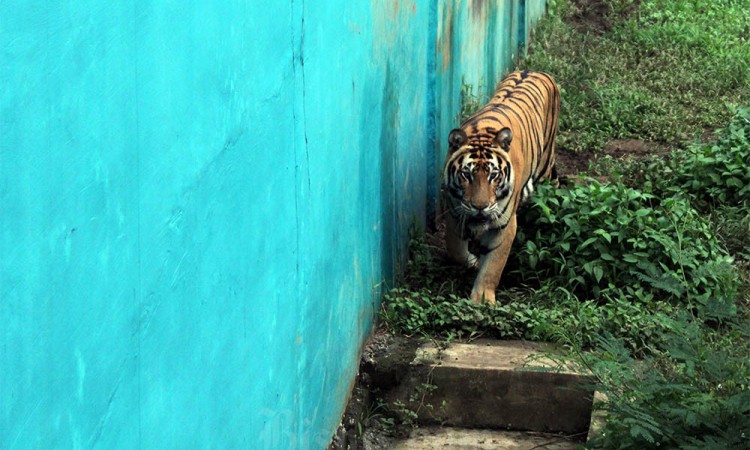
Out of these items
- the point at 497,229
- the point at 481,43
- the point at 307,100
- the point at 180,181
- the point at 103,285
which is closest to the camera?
the point at 103,285

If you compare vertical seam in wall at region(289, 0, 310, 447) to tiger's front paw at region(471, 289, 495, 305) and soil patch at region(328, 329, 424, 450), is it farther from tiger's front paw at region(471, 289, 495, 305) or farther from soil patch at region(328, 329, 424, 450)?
tiger's front paw at region(471, 289, 495, 305)

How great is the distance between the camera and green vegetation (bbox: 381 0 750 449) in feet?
12.4

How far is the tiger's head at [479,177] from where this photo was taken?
17.7 ft

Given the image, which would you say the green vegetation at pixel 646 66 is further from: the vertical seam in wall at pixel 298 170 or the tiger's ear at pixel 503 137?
the vertical seam in wall at pixel 298 170

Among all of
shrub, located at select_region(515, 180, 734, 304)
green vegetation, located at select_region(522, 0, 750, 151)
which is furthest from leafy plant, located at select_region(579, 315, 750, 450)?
green vegetation, located at select_region(522, 0, 750, 151)

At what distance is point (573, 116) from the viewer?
8.55m

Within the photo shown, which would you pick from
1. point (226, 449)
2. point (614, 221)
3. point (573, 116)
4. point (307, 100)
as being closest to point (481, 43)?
point (573, 116)

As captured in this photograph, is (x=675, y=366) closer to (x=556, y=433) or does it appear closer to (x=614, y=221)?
(x=556, y=433)

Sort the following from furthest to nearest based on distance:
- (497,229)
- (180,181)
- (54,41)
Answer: (497,229)
(180,181)
(54,41)

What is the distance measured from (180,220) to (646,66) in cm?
830

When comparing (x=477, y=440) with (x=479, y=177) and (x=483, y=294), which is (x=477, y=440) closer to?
(x=483, y=294)

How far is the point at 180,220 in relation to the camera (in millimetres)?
2314

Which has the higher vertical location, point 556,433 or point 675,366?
point 675,366

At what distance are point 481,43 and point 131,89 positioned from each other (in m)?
6.46
